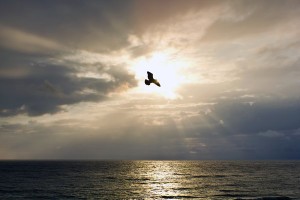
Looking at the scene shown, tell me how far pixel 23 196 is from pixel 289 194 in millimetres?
67490

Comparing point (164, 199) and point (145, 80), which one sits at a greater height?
point (145, 80)

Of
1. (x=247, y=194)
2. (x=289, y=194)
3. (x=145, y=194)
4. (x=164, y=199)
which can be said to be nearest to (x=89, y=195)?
(x=145, y=194)

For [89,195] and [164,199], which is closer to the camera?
[164,199]

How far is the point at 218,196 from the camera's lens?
7825 centimetres

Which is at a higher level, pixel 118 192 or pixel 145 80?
pixel 145 80

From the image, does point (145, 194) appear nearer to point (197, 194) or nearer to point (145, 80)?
point (197, 194)

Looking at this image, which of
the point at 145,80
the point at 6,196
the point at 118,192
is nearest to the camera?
the point at 145,80

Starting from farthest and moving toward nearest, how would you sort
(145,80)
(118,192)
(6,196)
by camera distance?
1. (118,192)
2. (6,196)
3. (145,80)

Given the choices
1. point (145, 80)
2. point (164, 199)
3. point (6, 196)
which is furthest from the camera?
point (6, 196)

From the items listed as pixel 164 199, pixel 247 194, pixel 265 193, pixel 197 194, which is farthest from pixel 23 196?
pixel 265 193

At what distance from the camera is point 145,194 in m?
82.7

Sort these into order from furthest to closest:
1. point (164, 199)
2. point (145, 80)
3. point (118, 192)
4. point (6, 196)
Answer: point (118, 192), point (6, 196), point (164, 199), point (145, 80)

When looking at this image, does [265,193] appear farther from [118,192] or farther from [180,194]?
[118,192]

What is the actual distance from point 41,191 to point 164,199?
37.8 meters
